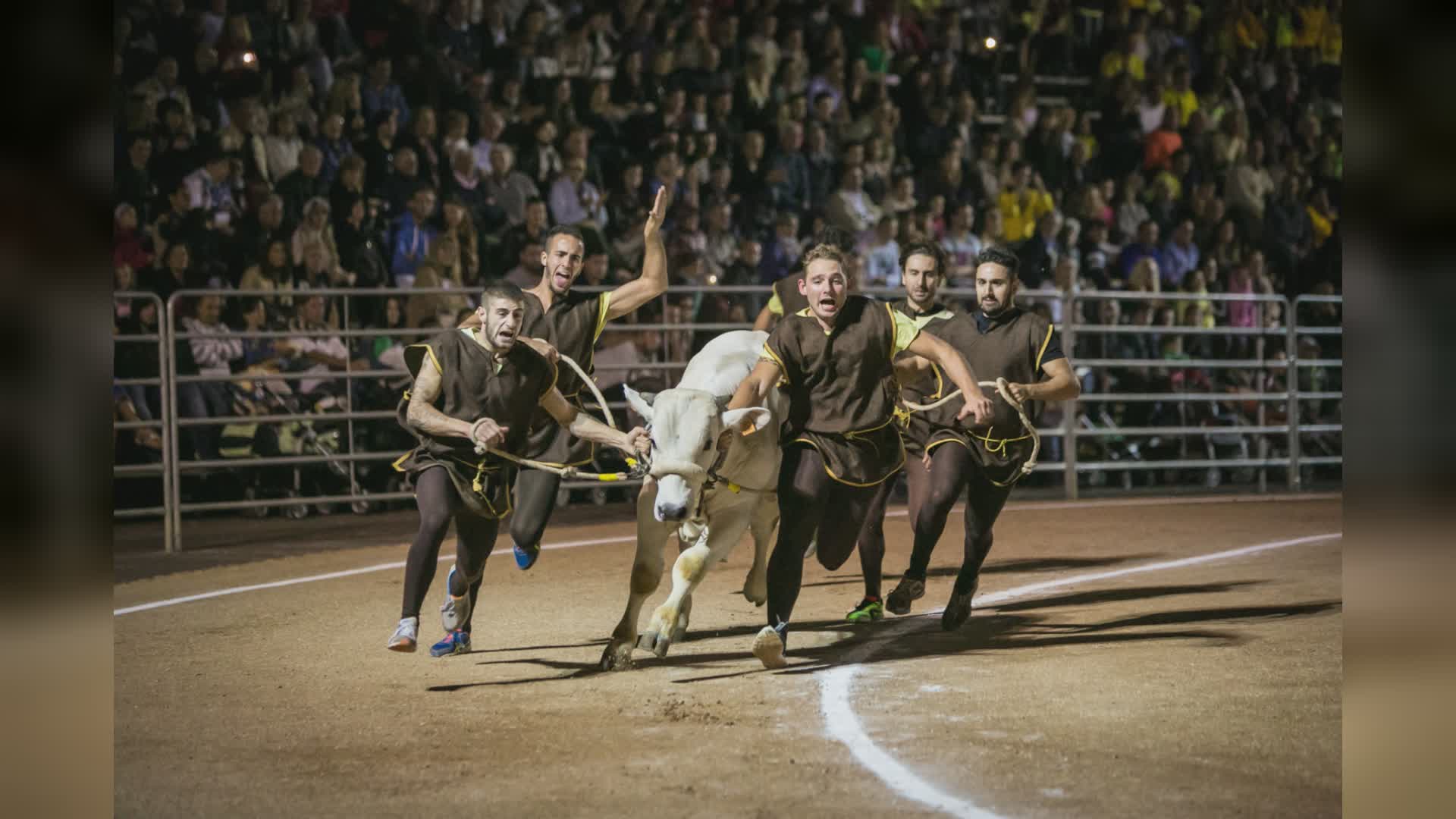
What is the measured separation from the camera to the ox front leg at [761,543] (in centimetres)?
838

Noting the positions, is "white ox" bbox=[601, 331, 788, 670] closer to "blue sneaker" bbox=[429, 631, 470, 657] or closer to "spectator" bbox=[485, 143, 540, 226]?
"blue sneaker" bbox=[429, 631, 470, 657]

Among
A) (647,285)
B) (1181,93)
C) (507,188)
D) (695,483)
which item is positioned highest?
(1181,93)

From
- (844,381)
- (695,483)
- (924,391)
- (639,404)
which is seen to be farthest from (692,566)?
(924,391)

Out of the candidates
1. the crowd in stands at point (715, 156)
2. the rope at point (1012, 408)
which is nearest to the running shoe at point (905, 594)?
the rope at point (1012, 408)

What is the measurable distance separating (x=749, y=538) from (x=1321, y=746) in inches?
280

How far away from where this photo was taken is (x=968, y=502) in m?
8.37

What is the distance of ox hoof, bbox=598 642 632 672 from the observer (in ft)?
23.9

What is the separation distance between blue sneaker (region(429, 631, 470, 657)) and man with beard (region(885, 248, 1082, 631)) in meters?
2.25

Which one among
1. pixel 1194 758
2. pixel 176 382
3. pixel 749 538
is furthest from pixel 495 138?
pixel 1194 758

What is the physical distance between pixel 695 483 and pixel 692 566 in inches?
26.5

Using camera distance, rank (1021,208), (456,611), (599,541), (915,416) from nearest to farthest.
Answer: (456,611), (915,416), (599,541), (1021,208)

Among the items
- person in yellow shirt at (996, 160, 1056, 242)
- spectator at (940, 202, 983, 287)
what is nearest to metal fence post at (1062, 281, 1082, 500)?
spectator at (940, 202, 983, 287)

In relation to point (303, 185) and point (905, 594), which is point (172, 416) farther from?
point (905, 594)
